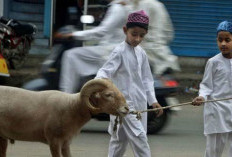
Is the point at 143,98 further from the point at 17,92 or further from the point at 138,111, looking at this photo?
the point at 17,92

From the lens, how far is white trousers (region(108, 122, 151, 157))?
6508 mm

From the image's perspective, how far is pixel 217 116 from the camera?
22.0ft

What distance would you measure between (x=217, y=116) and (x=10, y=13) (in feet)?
36.0

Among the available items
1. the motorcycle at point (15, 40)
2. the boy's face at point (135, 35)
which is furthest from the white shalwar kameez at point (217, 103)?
the motorcycle at point (15, 40)

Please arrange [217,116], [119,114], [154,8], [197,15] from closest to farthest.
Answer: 1. [119,114]
2. [217,116]
3. [154,8]
4. [197,15]

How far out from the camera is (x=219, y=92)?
6.75 m

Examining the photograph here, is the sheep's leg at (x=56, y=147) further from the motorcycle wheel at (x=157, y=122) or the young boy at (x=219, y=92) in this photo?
the motorcycle wheel at (x=157, y=122)

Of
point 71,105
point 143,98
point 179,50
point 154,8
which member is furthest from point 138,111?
point 179,50

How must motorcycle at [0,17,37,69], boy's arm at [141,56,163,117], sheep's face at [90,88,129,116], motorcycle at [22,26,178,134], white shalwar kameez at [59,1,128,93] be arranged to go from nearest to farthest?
sheep's face at [90,88,129,116], boy's arm at [141,56,163,117], white shalwar kameez at [59,1,128,93], motorcycle at [22,26,178,134], motorcycle at [0,17,37,69]

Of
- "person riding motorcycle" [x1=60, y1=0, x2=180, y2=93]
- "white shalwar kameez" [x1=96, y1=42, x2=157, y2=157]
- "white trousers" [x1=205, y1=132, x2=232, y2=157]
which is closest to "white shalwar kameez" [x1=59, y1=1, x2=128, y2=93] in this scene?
"person riding motorcycle" [x1=60, y1=0, x2=180, y2=93]

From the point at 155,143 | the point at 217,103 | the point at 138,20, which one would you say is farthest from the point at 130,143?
the point at 155,143

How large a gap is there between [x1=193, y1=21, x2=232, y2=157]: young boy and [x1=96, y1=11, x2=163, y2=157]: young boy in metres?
0.55

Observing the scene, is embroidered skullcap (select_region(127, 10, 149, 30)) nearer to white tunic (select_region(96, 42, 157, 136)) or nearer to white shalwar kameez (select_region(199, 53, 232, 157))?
white tunic (select_region(96, 42, 157, 136))

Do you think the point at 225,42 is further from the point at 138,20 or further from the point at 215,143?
the point at 215,143
